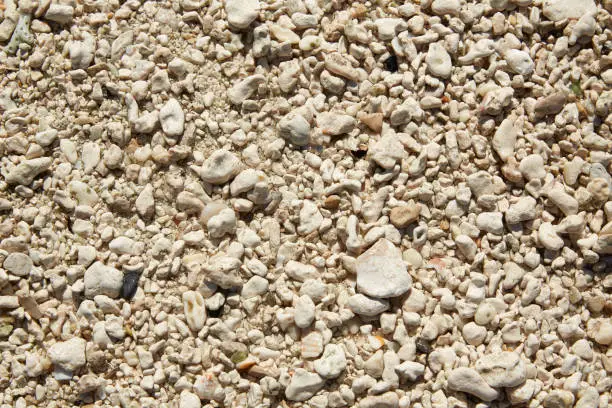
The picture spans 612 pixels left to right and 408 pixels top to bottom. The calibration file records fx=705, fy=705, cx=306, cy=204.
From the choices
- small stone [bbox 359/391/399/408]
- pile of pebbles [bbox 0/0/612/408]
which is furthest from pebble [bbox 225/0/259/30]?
small stone [bbox 359/391/399/408]

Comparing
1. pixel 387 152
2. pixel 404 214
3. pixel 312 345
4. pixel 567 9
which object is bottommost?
pixel 312 345

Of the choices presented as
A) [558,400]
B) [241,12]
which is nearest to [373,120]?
[241,12]

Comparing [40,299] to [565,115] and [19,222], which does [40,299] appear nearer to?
[19,222]

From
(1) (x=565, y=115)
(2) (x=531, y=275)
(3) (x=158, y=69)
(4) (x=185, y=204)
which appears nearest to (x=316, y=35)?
(3) (x=158, y=69)

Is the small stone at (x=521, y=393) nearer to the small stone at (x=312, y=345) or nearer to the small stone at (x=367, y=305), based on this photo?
the small stone at (x=367, y=305)

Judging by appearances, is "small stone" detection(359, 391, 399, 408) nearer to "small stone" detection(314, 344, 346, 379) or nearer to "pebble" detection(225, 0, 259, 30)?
"small stone" detection(314, 344, 346, 379)

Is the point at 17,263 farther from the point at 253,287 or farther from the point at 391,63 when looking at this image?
the point at 391,63
